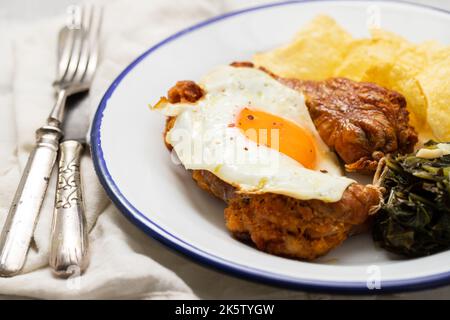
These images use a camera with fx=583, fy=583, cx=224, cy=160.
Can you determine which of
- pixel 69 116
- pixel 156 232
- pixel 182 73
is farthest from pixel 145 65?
pixel 156 232

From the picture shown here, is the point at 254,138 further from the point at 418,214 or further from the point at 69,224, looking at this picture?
the point at 69,224

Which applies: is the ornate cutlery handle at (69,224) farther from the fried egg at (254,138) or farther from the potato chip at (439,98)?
the potato chip at (439,98)

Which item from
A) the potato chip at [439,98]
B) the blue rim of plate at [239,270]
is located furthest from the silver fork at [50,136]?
the potato chip at [439,98]

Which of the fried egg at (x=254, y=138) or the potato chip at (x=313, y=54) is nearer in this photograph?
the fried egg at (x=254, y=138)

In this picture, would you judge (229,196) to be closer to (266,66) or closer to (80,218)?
(80,218)

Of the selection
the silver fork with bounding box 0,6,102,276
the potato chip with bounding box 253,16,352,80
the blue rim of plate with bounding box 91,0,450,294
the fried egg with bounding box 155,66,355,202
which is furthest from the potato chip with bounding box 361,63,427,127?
the silver fork with bounding box 0,6,102,276

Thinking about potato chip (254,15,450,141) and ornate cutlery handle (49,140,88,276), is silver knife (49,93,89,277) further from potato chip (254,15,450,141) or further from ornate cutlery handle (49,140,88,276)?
potato chip (254,15,450,141)
